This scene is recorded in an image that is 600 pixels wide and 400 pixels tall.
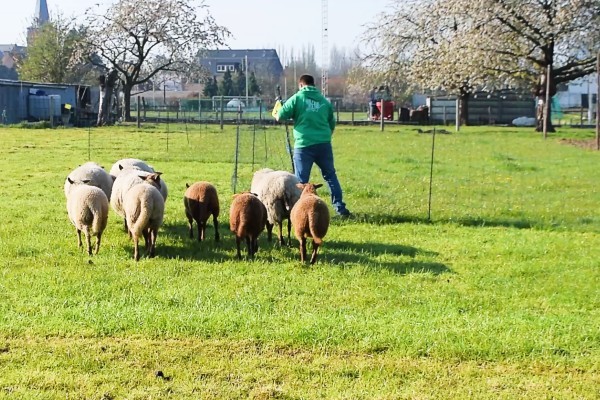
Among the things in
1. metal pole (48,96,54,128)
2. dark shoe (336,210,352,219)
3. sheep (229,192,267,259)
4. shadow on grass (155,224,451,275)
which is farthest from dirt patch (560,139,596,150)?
metal pole (48,96,54,128)

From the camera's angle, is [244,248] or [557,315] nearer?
[557,315]

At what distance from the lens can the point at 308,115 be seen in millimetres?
Result: 10539

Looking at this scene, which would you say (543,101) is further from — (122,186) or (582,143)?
(122,186)

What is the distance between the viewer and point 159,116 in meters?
49.6

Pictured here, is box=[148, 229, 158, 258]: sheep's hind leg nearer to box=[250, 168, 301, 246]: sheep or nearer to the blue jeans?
box=[250, 168, 301, 246]: sheep

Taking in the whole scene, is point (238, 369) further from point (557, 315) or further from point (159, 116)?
point (159, 116)

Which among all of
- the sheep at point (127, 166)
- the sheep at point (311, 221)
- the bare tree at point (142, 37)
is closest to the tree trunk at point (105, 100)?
the bare tree at point (142, 37)

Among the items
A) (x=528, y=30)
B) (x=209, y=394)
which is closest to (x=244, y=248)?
(x=209, y=394)

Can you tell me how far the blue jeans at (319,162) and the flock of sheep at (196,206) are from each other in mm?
803

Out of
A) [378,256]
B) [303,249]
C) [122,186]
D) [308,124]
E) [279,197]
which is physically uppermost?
[308,124]

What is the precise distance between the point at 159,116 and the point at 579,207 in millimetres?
40365

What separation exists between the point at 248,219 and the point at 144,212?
3.79ft

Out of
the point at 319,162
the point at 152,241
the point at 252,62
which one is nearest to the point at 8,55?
the point at 252,62

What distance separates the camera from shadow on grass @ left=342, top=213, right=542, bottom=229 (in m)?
10.6
